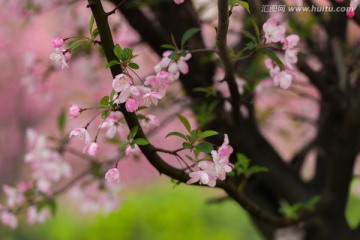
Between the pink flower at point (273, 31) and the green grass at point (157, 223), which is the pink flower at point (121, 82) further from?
the green grass at point (157, 223)

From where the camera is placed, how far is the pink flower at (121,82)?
0.97m

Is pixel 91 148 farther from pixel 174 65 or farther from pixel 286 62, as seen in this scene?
pixel 286 62

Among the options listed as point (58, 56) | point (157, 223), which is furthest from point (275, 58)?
point (157, 223)

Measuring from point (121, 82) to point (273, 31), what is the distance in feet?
1.27

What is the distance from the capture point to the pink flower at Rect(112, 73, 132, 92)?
0.97m

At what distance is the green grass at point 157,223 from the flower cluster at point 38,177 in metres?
1.68

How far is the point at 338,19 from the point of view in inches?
83.0

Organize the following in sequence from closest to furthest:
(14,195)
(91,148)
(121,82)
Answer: (121,82) → (91,148) → (14,195)

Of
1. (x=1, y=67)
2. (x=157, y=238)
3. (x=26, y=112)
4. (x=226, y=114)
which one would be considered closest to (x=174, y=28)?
(x=226, y=114)

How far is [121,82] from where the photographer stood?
0.98 meters

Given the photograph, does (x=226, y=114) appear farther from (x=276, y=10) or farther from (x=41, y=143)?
(x=41, y=143)

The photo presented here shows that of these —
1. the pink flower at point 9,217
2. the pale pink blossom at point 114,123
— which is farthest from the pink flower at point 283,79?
the pink flower at point 9,217

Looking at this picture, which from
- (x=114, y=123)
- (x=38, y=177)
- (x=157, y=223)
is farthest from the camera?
(x=157, y=223)

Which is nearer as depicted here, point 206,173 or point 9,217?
point 206,173
